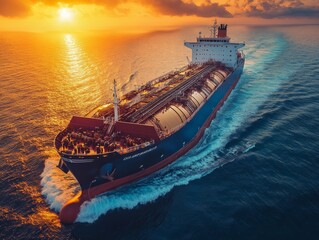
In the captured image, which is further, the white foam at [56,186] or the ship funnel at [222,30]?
the ship funnel at [222,30]

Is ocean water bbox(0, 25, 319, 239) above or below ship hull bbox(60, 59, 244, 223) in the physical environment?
below

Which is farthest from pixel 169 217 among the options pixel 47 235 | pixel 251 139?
pixel 251 139

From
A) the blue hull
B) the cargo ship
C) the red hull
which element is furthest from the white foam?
the blue hull

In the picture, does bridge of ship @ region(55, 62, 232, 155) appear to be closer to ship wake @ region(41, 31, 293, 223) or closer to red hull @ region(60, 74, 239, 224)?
red hull @ region(60, 74, 239, 224)

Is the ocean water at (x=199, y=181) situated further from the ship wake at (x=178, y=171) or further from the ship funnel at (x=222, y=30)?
the ship funnel at (x=222, y=30)

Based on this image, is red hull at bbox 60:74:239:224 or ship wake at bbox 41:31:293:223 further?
ship wake at bbox 41:31:293:223

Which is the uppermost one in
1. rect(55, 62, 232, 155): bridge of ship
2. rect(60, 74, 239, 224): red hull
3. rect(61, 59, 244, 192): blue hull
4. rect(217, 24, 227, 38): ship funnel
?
rect(217, 24, 227, 38): ship funnel

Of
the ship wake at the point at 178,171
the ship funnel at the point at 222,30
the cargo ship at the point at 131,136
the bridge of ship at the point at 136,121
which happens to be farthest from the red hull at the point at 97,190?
the ship funnel at the point at 222,30

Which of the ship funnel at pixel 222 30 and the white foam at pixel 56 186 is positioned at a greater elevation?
the ship funnel at pixel 222 30
